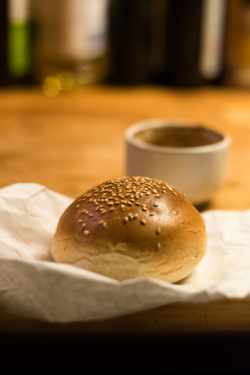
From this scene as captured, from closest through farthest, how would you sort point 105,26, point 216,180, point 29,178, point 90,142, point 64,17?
1. point 216,180
2. point 29,178
3. point 90,142
4. point 64,17
5. point 105,26

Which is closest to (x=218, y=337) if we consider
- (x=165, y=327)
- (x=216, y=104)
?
(x=165, y=327)

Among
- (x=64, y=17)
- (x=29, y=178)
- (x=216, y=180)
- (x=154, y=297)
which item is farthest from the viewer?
(x=64, y=17)

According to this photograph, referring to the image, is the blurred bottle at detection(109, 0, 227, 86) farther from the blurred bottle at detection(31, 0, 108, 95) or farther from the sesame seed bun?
the sesame seed bun

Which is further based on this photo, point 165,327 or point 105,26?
point 105,26

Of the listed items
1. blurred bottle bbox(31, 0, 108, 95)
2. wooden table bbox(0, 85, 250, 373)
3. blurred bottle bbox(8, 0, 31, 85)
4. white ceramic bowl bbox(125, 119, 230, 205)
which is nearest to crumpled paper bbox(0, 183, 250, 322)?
wooden table bbox(0, 85, 250, 373)

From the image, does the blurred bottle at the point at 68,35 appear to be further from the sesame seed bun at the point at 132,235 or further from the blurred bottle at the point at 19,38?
the sesame seed bun at the point at 132,235

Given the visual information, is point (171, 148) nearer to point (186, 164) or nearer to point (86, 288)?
point (186, 164)

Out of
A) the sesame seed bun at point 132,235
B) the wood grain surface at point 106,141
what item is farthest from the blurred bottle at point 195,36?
the sesame seed bun at point 132,235

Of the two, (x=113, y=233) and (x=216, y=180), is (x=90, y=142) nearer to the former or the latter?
(x=216, y=180)
